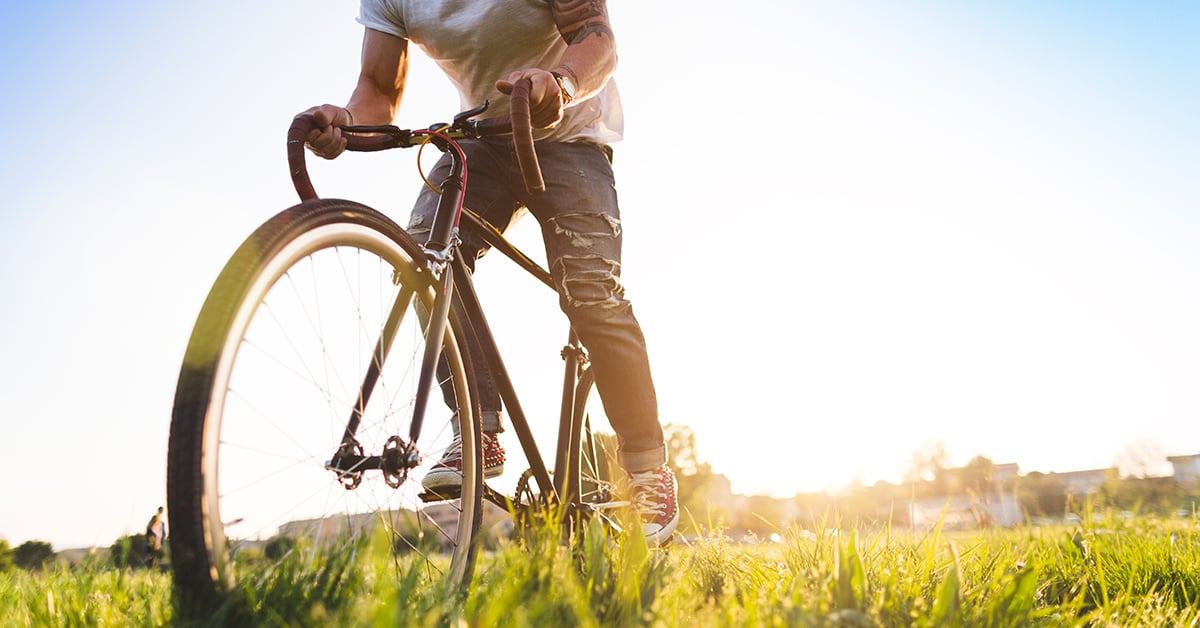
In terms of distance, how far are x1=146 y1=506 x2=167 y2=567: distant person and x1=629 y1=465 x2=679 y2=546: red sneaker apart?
1.71 metres

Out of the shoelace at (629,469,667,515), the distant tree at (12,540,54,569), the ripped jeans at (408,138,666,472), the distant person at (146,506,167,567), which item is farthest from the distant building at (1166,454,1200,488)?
the distant tree at (12,540,54,569)

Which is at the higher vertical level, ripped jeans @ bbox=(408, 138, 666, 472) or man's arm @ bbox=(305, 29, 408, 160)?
man's arm @ bbox=(305, 29, 408, 160)

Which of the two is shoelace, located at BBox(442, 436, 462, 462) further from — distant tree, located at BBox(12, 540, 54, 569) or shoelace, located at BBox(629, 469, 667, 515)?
distant tree, located at BBox(12, 540, 54, 569)

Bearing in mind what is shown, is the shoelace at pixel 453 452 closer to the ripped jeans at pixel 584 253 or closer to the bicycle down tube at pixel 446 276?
the bicycle down tube at pixel 446 276

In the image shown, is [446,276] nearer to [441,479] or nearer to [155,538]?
[441,479]

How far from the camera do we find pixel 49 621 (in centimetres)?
133

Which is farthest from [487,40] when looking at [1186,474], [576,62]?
[1186,474]

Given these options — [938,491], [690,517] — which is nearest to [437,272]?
[690,517]

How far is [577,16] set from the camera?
2.55 meters

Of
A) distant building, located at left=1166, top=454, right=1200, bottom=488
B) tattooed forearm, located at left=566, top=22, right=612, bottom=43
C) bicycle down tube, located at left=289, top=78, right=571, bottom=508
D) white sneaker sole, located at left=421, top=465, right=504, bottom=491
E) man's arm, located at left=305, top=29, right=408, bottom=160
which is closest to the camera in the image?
bicycle down tube, located at left=289, top=78, right=571, bottom=508

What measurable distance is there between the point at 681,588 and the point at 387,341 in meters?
1.01

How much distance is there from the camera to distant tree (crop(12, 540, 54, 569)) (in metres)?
2.02

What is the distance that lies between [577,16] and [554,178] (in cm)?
56

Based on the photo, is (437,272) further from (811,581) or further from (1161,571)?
(1161,571)
